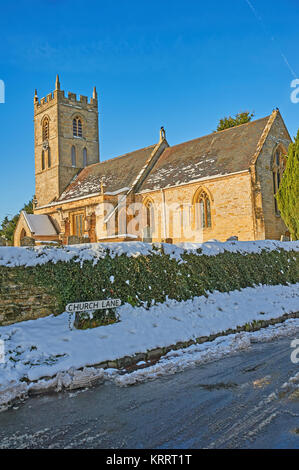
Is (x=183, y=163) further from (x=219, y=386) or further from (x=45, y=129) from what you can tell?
(x=219, y=386)

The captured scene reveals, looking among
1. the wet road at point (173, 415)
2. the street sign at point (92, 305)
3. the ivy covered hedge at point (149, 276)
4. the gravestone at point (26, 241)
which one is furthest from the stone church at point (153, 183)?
the wet road at point (173, 415)

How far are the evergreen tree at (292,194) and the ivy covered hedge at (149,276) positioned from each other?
6.43m

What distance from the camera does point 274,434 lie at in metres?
3.89

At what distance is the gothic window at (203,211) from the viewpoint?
2477 centimetres

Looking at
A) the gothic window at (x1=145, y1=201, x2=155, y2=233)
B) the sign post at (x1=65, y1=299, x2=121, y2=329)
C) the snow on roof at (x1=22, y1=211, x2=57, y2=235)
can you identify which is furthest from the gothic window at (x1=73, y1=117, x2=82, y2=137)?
the sign post at (x1=65, y1=299, x2=121, y2=329)

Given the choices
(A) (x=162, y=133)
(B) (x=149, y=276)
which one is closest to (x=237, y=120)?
(A) (x=162, y=133)

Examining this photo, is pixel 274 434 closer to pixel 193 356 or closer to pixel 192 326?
pixel 193 356

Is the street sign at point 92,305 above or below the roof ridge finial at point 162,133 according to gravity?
below

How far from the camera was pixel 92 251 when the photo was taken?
9.52 meters

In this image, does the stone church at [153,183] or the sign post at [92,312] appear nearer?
the sign post at [92,312]

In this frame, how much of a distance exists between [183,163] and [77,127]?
16.1 m

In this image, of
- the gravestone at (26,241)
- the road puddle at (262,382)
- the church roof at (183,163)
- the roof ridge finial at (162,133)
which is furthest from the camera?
the roof ridge finial at (162,133)

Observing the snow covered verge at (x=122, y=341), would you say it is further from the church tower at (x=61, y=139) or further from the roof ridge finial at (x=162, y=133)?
the church tower at (x=61, y=139)
